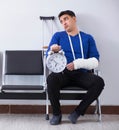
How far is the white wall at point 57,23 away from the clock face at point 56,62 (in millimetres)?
434

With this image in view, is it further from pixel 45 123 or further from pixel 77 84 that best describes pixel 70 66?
pixel 45 123

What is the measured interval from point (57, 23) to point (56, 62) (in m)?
0.59

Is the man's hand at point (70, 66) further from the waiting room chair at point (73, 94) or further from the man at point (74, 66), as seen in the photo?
the waiting room chair at point (73, 94)

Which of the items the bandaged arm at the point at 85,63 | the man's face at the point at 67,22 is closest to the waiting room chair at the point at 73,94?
the bandaged arm at the point at 85,63

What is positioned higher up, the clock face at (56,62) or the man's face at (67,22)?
the man's face at (67,22)

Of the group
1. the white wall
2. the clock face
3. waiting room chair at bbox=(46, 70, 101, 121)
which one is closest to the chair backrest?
the white wall

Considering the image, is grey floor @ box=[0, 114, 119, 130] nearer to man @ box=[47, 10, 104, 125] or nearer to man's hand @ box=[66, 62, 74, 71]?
man @ box=[47, 10, 104, 125]

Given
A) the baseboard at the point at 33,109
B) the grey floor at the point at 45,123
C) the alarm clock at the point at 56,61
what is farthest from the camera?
the baseboard at the point at 33,109

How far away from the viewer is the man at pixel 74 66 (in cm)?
321

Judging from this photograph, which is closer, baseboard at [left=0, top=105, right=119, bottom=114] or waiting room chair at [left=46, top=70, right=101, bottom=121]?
waiting room chair at [left=46, top=70, right=101, bottom=121]

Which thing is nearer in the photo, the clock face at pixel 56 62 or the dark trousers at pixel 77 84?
the dark trousers at pixel 77 84

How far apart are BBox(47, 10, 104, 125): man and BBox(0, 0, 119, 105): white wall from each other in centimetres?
23

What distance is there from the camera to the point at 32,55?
3.60 m

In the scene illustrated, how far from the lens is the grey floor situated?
3.06m
